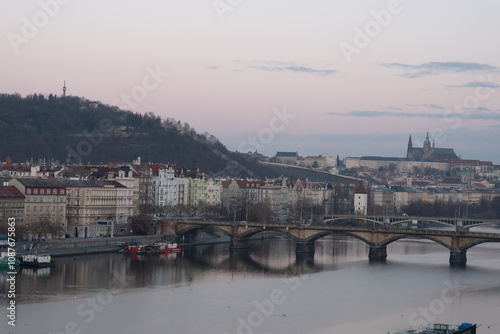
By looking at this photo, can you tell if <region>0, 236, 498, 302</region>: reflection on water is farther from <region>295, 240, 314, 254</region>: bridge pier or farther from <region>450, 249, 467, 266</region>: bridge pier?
<region>450, 249, 467, 266</region>: bridge pier

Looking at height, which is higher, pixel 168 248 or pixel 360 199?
pixel 360 199

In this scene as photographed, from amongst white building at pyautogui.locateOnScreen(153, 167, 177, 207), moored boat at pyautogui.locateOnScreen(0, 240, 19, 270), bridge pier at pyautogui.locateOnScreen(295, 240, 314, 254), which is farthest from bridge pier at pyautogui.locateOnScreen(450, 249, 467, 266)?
white building at pyautogui.locateOnScreen(153, 167, 177, 207)

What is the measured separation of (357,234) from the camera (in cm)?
6250

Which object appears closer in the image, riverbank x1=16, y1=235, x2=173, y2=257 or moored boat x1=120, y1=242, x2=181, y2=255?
riverbank x1=16, y1=235, x2=173, y2=257

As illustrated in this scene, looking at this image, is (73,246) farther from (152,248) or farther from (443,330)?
(443,330)

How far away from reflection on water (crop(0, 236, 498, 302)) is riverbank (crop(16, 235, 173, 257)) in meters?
0.77

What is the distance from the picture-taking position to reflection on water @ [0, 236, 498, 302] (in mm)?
44281

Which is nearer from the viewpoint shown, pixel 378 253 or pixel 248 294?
pixel 248 294

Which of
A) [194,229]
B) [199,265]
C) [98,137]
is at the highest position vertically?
[98,137]

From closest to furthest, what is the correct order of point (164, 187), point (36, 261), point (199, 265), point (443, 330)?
point (443, 330)
point (36, 261)
point (199, 265)
point (164, 187)

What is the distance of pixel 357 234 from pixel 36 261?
22074 mm

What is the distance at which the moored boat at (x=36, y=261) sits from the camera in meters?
47.8

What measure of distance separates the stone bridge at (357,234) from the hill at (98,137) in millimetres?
43088

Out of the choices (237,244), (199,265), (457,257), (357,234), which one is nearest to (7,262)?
(199,265)
